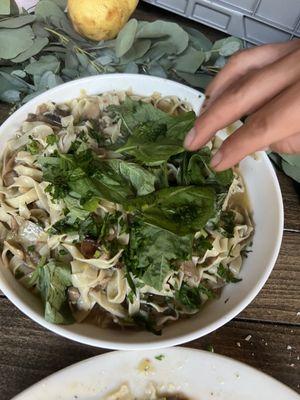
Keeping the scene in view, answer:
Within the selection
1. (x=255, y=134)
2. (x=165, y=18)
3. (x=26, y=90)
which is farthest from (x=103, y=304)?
(x=165, y=18)

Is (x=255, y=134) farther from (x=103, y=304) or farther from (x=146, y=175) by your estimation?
(x=103, y=304)

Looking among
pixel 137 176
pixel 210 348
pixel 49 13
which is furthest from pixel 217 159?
pixel 49 13

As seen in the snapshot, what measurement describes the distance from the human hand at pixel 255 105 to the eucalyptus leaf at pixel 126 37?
26cm

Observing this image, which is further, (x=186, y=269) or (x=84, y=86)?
(x=84, y=86)

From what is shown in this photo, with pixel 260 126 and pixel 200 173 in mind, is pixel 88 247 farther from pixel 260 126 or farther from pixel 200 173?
pixel 260 126

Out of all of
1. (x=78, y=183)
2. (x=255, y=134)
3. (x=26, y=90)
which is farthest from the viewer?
(x=26, y=90)

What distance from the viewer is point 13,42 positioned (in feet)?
3.72

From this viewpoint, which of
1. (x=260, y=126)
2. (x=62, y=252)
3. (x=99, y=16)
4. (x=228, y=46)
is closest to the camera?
(x=260, y=126)

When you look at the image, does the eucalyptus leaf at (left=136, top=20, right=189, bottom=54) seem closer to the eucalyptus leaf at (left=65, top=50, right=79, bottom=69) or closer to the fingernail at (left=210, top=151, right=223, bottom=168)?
the eucalyptus leaf at (left=65, top=50, right=79, bottom=69)

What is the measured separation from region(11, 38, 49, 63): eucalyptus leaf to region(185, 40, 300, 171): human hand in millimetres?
412

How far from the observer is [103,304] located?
36.0 inches

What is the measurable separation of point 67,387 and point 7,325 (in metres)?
0.16

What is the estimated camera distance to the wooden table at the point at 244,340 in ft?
3.10

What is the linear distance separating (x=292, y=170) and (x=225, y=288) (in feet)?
1.03
